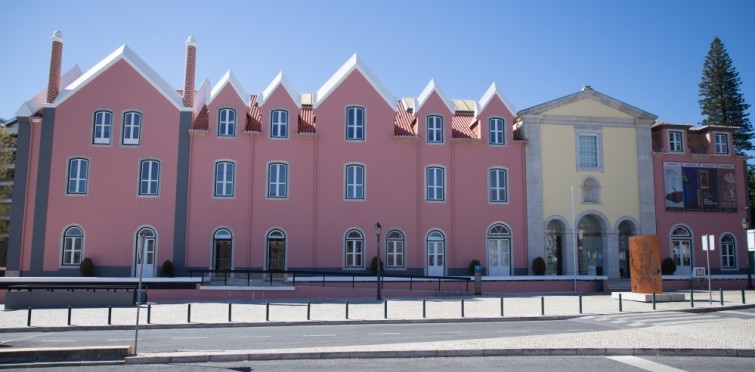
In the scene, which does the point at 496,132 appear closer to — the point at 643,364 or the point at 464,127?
the point at 464,127

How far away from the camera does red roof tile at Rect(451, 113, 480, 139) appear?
3503cm

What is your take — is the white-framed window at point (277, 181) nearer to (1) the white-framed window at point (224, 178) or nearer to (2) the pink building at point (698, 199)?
(1) the white-framed window at point (224, 178)

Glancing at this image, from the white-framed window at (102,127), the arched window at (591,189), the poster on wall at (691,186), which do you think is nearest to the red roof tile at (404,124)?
the arched window at (591,189)

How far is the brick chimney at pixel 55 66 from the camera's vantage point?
3159 cm

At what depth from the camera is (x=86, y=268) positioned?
97.8 feet

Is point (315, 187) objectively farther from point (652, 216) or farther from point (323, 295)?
point (652, 216)

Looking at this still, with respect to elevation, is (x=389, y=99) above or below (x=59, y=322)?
above

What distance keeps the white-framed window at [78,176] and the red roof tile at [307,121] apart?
11.4 metres

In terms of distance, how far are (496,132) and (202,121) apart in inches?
666

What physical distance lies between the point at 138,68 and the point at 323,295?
16.4 meters

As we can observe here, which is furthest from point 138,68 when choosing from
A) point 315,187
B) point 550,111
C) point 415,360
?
point 415,360

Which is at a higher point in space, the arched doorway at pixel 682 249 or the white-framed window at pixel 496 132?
the white-framed window at pixel 496 132

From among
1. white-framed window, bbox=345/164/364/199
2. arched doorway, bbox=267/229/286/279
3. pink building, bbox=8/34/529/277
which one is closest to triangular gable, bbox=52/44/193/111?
pink building, bbox=8/34/529/277

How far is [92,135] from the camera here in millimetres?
31531
